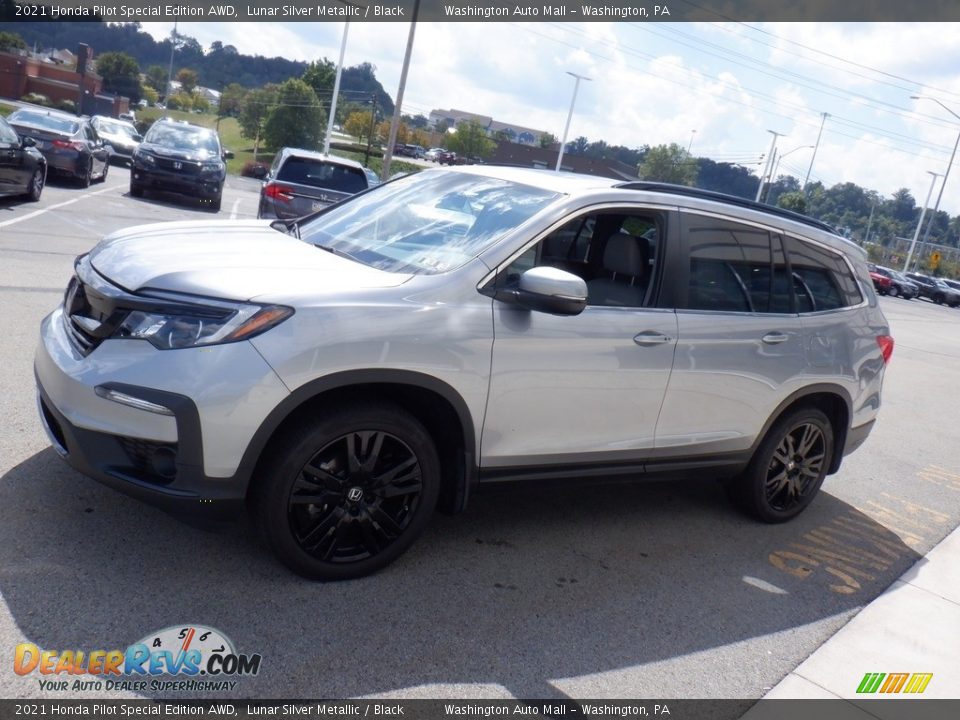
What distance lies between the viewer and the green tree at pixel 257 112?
2685 inches

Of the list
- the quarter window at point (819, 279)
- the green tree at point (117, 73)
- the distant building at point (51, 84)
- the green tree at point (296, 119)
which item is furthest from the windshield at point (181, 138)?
the green tree at point (117, 73)

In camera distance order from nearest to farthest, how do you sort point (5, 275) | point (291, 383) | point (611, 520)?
point (291, 383), point (611, 520), point (5, 275)

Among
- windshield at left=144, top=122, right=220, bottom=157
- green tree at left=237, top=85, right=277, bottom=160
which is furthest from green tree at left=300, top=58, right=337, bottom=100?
windshield at left=144, top=122, right=220, bottom=157

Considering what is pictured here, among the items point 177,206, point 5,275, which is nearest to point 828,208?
point 177,206

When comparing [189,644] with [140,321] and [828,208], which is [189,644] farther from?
[828,208]

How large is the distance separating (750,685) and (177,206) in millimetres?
17094

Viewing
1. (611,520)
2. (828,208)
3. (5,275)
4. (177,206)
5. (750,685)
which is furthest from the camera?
(828,208)

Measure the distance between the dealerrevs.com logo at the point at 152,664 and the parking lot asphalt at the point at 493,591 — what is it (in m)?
0.04

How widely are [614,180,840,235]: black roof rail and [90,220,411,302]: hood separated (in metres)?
1.53

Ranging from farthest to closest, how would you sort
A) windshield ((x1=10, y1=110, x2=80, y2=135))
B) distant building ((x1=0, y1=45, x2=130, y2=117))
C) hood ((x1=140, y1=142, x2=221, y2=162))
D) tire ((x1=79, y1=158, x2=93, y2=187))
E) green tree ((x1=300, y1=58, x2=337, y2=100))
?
green tree ((x1=300, y1=58, x2=337, y2=100)) → distant building ((x1=0, y1=45, x2=130, y2=117)) → tire ((x1=79, y1=158, x2=93, y2=187)) → hood ((x1=140, y1=142, x2=221, y2=162)) → windshield ((x1=10, y1=110, x2=80, y2=135))

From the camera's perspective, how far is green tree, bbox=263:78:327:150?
206ft

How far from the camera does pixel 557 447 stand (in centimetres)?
419

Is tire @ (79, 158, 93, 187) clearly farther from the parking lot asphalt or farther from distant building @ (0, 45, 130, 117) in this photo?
distant building @ (0, 45, 130, 117)

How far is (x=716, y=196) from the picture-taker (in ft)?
16.5
